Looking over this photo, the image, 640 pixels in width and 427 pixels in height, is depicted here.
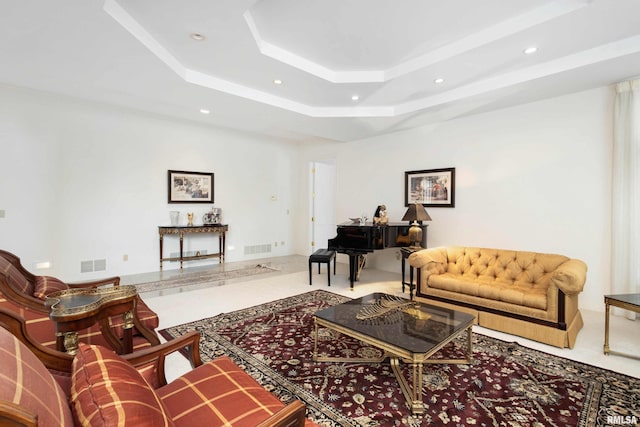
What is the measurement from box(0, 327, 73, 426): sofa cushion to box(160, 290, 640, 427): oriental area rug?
4.86 feet

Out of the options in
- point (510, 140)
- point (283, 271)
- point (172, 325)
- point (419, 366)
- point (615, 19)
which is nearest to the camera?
point (419, 366)

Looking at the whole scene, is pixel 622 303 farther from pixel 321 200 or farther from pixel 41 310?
pixel 321 200

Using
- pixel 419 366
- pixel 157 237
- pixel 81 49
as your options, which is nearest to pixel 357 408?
pixel 419 366

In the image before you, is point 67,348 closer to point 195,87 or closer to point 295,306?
point 295,306

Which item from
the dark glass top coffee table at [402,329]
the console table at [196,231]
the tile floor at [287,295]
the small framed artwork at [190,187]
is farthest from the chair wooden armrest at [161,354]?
the small framed artwork at [190,187]

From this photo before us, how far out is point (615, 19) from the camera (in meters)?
2.68

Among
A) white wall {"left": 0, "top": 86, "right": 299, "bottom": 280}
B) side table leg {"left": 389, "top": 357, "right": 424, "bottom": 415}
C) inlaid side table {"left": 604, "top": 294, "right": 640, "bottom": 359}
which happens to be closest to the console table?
white wall {"left": 0, "top": 86, "right": 299, "bottom": 280}

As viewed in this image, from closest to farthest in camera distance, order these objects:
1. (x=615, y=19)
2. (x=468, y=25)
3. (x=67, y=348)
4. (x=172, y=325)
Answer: (x=67, y=348) → (x=615, y=19) → (x=468, y=25) → (x=172, y=325)

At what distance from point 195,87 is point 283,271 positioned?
140 inches

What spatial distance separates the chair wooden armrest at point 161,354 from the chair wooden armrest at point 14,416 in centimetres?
89

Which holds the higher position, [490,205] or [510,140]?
[510,140]

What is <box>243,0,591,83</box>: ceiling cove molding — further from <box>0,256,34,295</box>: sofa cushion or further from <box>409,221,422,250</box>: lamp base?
<box>0,256,34,295</box>: sofa cushion

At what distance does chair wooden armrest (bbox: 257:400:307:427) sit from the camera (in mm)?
1055

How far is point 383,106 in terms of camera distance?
5039mm
